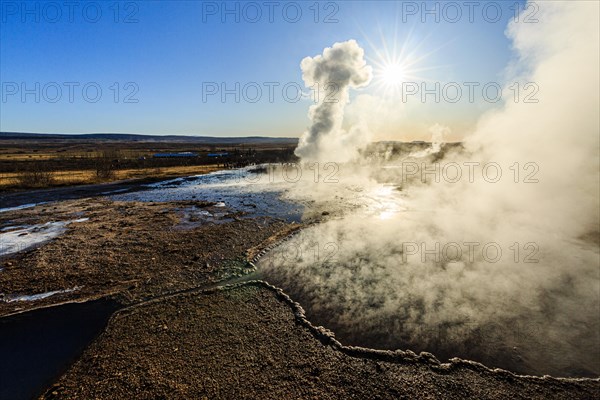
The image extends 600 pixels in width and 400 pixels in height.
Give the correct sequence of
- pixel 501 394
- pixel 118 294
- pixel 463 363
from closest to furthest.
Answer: pixel 501 394, pixel 463 363, pixel 118 294

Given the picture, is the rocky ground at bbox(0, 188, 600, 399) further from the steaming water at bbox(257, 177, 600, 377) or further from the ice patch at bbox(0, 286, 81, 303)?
the steaming water at bbox(257, 177, 600, 377)

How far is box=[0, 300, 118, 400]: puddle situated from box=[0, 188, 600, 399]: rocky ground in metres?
0.37

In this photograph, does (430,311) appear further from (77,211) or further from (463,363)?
(77,211)

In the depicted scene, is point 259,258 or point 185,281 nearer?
point 185,281

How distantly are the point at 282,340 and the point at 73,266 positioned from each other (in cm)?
922

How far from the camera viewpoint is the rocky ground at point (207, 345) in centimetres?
532

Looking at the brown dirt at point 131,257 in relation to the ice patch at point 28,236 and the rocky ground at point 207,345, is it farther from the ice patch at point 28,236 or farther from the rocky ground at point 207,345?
the ice patch at point 28,236

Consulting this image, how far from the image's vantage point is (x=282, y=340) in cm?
662

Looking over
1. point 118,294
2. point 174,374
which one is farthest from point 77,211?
point 174,374

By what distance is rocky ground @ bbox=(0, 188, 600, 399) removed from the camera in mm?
5320

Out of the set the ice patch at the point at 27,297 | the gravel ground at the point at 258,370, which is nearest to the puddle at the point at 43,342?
the gravel ground at the point at 258,370

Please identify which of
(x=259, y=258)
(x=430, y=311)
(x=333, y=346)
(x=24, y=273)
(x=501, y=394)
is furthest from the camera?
(x=259, y=258)

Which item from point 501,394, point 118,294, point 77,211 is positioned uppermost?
point 77,211

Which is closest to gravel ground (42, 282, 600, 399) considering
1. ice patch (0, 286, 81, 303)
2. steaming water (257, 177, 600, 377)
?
steaming water (257, 177, 600, 377)
